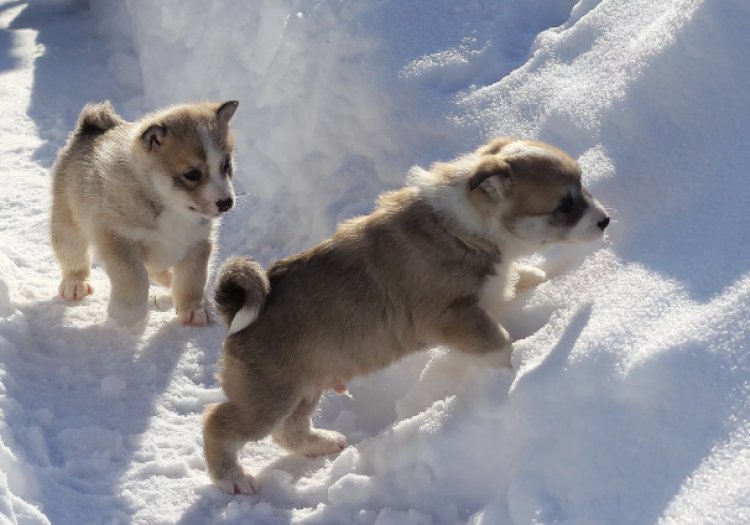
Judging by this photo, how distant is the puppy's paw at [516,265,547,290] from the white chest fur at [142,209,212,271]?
1.99m

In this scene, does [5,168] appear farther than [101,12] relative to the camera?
No

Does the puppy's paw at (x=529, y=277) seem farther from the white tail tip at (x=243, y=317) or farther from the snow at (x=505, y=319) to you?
the white tail tip at (x=243, y=317)

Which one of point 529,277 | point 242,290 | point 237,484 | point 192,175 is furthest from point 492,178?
point 192,175

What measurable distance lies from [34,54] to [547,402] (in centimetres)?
809

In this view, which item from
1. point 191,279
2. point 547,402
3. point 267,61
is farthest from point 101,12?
point 547,402

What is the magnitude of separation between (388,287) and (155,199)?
182 centimetres

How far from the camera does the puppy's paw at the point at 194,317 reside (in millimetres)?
Answer: 5699

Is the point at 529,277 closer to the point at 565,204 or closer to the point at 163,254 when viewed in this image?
the point at 565,204

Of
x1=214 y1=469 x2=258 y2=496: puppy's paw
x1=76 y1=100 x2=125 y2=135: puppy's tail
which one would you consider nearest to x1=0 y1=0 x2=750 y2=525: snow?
x1=214 y1=469 x2=258 y2=496: puppy's paw

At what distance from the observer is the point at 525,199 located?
425cm

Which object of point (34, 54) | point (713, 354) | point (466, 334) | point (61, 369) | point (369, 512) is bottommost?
point (34, 54)

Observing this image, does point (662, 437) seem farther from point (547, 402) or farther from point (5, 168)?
point (5, 168)

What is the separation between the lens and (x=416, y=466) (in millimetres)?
3979

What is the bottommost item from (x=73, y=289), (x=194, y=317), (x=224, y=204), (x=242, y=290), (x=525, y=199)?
(x=73, y=289)
